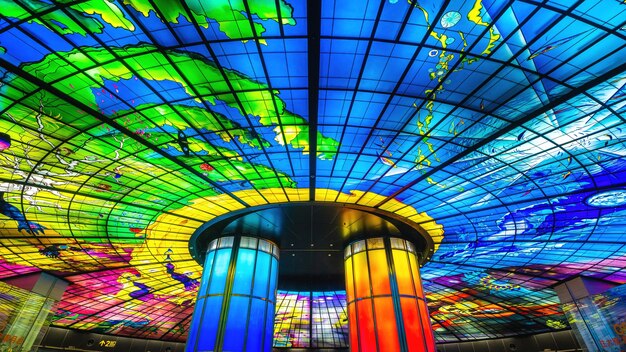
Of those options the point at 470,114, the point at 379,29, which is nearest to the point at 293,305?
the point at 470,114

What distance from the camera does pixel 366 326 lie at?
2569cm

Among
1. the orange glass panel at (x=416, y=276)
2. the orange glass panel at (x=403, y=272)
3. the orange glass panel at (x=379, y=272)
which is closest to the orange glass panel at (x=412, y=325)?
the orange glass panel at (x=403, y=272)

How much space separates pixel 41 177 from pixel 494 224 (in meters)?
34.1

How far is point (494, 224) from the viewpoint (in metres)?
26.6

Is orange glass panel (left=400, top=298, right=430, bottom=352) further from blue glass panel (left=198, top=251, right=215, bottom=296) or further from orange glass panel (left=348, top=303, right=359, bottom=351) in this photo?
blue glass panel (left=198, top=251, right=215, bottom=296)

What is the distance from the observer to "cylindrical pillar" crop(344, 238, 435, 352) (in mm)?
24422

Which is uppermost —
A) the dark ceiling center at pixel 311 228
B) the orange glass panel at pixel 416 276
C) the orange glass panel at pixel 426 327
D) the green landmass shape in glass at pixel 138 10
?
the dark ceiling center at pixel 311 228

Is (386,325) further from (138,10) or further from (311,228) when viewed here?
(138,10)

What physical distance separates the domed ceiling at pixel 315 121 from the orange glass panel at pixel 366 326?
8.60 metres

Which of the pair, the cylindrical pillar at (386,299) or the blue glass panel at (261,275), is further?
the blue glass panel at (261,275)

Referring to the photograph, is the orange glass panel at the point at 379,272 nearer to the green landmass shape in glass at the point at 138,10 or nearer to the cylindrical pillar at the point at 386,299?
the cylindrical pillar at the point at 386,299

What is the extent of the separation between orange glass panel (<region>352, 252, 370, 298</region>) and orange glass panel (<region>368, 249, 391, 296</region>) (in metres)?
0.59

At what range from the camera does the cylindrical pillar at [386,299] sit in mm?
24422

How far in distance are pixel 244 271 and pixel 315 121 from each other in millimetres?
16623
